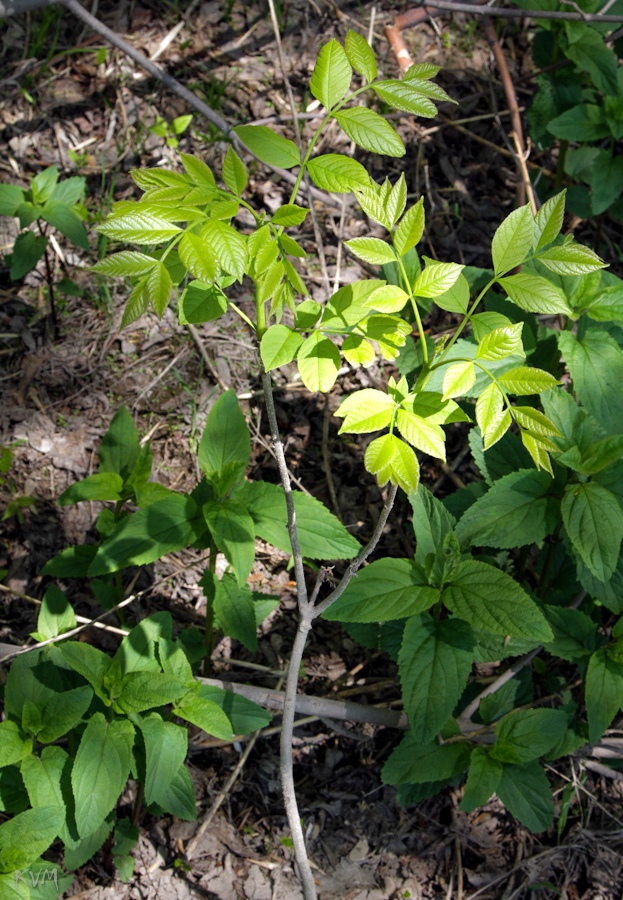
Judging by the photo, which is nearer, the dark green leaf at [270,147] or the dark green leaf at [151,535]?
the dark green leaf at [270,147]

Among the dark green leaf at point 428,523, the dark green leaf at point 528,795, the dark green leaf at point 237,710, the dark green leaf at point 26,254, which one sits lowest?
the dark green leaf at point 528,795

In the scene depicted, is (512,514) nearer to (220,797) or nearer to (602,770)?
(602,770)

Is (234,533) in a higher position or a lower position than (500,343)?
lower

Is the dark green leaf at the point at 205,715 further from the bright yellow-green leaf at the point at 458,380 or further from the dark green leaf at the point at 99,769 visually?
the bright yellow-green leaf at the point at 458,380

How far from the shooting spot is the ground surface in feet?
8.29

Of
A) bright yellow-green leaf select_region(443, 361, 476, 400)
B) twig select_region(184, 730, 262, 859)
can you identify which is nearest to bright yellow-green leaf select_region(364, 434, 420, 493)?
bright yellow-green leaf select_region(443, 361, 476, 400)

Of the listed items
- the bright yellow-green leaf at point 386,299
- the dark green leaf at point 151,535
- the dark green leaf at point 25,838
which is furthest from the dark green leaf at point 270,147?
the dark green leaf at point 25,838

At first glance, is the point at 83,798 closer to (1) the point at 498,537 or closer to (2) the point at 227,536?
(2) the point at 227,536

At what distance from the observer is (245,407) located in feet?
10.5

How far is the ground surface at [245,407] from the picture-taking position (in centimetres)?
253

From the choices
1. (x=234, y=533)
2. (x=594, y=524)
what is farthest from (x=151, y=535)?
(x=594, y=524)

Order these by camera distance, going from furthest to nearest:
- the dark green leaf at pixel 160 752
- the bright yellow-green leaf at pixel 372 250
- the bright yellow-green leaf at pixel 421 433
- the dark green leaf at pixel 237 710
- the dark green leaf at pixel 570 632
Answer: the dark green leaf at pixel 570 632, the dark green leaf at pixel 237 710, the dark green leaf at pixel 160 752, the bright yellow-green leaf at pixel 372 250, the bright yellow-green leaf at pixel 421 433

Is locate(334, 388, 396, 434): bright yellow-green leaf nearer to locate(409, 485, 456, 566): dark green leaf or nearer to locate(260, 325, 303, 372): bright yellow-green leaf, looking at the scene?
locate(260, 325, 303, 372): bright yellow-green leaf

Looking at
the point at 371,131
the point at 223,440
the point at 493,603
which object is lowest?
the point at 493,603
